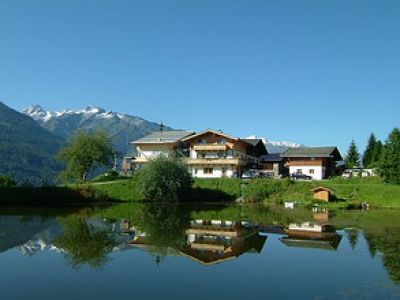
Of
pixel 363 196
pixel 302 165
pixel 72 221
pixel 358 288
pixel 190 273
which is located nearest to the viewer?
pixel 358 288

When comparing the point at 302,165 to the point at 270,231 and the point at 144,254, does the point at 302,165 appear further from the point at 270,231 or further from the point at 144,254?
the point at 144,254

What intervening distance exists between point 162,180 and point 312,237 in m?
32.0

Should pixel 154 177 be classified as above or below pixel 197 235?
above

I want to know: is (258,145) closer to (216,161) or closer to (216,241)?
(216,161)

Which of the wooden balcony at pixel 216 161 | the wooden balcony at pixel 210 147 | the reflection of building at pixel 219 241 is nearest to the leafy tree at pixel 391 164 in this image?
the wooden balcony at pixel 216 161

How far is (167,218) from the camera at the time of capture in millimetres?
43812

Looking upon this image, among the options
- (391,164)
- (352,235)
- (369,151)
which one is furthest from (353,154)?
(352,235)

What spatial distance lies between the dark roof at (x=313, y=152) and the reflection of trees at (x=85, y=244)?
45196mm

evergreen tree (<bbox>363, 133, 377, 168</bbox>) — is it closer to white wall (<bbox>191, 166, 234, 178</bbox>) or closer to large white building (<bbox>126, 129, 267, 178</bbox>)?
large white building (<bbox>126, 129, 267, 178</bbox>)

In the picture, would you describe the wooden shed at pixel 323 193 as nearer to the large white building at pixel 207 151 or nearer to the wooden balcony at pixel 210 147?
the large white building at pixel 207 151

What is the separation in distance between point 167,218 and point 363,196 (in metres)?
26.9

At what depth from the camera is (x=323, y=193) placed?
59.2 meters

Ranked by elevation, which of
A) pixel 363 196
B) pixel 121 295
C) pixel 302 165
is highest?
pixel 302 165

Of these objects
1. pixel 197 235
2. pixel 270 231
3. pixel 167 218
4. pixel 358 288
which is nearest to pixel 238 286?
pixel 358 288
